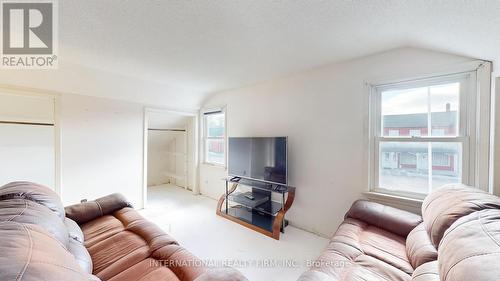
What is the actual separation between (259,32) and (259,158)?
1729 millimetres

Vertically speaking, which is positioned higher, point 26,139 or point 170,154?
point 26,139

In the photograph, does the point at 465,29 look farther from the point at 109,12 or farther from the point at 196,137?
the point at 196,137

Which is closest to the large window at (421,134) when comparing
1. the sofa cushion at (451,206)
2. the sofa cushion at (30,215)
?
the sofa cushion at (451,206)

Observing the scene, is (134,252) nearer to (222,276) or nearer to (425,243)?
(222,276)

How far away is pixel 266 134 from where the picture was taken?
3166mm

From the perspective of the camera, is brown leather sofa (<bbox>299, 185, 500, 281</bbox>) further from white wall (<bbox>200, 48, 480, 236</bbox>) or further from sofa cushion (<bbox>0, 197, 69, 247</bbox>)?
sofa cushion (<bbox>0, 197, 69, 247</bbox>)

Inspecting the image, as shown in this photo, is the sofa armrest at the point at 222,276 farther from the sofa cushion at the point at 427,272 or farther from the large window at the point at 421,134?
the large window at the point at 421,134

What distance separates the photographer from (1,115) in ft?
9.31

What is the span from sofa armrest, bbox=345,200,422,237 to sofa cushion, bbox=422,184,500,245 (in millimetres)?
205

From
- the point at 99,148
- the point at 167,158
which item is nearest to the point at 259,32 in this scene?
the point at 99,148

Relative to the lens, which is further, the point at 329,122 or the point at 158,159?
the point at 158,159

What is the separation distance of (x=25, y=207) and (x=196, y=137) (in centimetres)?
328

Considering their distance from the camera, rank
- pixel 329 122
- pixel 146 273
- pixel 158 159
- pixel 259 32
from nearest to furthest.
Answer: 1. pixel 146 273
2. pixel 259 32
3. pixel 329 122
4. pixel 158 159

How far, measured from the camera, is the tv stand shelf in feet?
8.44
